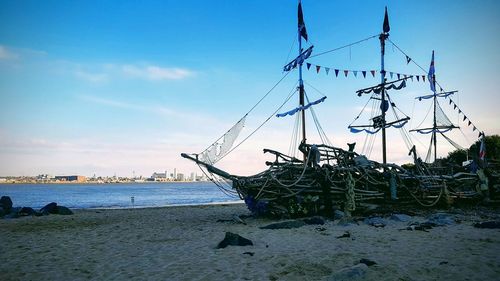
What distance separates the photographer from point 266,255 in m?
8.42

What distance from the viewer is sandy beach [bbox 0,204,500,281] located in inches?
270

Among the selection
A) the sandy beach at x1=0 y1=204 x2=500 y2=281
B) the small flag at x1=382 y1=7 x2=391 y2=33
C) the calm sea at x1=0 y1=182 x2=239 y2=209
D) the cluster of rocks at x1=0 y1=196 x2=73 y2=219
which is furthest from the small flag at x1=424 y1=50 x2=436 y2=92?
the cluster of rocks at x1=0 y1=196 x2=73 y2=219

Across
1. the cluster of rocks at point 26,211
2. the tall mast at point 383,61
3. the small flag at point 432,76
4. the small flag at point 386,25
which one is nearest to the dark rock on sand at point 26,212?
the cluster of rocks at point 26,211

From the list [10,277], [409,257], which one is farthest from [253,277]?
[10,277]

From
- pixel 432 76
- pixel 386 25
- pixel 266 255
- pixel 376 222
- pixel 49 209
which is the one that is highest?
pixel 386 25

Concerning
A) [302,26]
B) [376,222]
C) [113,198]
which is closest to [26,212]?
[376,222]

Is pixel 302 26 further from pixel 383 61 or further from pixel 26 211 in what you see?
pixel 26 211

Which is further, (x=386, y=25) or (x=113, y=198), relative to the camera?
(x=113, y=198)

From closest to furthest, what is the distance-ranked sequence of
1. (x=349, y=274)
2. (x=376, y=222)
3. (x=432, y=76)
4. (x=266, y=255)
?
(x=349, y=274) → (x=266, y=255) → (x=376, y=222) → (x=432, y=76)

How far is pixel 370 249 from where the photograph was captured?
8734mm

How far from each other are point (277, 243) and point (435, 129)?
152 feet

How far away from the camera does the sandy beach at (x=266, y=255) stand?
6867 millimetres

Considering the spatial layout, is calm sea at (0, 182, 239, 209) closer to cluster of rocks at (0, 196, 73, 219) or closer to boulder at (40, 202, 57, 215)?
cluster of rocks at (0, 196, 73, 219)

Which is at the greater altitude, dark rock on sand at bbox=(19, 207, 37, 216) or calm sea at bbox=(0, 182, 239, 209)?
dark rock on sand at bbox=(19, 207, 37, 216)
